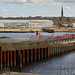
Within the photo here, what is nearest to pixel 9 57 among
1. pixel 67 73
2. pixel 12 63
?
pixel 12 63

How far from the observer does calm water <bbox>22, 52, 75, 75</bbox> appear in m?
54.2

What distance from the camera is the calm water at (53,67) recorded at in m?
54.2

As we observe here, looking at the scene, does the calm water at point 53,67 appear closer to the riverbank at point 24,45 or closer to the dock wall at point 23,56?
the dock wall at point 23,56

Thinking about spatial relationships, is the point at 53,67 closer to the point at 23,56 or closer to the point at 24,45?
the point at 23,56

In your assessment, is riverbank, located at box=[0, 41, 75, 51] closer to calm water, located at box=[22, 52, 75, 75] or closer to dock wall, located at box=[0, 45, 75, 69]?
dock wall, located at box=[0, 45, 75, 69]

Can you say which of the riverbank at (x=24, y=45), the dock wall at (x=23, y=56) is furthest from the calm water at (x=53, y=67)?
the riverbank at (x=24, y=45)

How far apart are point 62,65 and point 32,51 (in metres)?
7.50

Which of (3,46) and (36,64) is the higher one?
(3,46)

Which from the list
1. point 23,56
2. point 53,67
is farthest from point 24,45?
point 53,67

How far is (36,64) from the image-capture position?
62.2 metres

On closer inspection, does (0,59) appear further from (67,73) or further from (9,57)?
(67,73)

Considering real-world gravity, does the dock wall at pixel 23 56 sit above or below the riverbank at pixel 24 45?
below

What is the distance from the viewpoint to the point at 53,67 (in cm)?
6012

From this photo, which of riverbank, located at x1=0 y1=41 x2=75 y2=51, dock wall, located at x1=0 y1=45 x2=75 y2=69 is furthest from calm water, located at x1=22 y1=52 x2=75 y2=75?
riverbank, located at x1=0 y1=41 x2=75 y2=51
